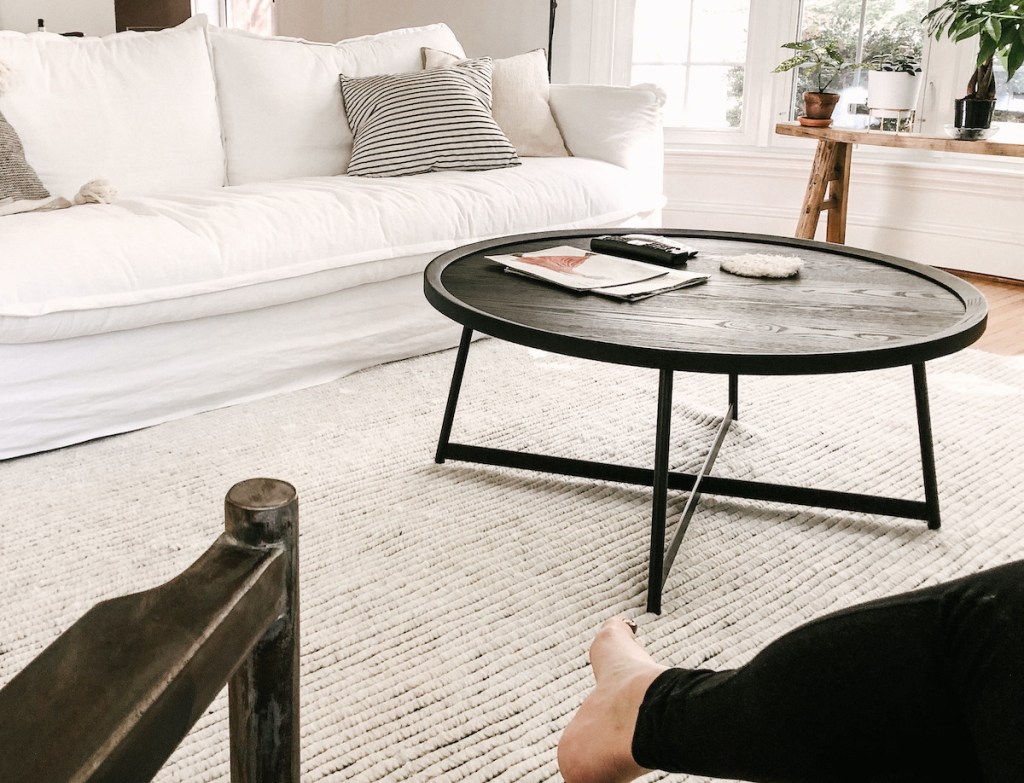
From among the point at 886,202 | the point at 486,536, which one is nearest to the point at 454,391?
the point at 486,536

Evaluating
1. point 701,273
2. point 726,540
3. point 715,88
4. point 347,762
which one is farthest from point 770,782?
point 715,88

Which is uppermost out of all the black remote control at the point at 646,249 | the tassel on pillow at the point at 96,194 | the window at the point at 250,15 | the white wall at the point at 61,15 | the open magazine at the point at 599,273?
the window at the point at 250,15

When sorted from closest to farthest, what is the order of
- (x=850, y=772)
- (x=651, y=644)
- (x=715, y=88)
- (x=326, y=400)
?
(x=850, y=772) → (x=651, y=644) → (x=326, y=400) → (x=715, y=88)

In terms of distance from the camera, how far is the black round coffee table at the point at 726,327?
143 centimetres

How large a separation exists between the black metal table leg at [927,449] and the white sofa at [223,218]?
135cm

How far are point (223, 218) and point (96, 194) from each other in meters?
0.38

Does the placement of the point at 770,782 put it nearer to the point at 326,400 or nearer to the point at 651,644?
the point at 651,644

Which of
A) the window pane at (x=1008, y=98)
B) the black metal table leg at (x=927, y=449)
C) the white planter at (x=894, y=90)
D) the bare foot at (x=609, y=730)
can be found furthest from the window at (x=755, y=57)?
the bare foot at (x=609, y=730)

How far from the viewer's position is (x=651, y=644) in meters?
1.43

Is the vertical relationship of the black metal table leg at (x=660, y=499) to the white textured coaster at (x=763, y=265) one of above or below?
below

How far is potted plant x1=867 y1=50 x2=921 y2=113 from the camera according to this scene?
3.74 m

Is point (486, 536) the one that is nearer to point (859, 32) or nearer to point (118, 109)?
point (118, 109)

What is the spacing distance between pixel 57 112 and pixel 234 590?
7.95 ft

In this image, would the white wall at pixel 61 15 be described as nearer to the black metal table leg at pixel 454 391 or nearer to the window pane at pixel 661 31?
the window pane at pixel 661 31
